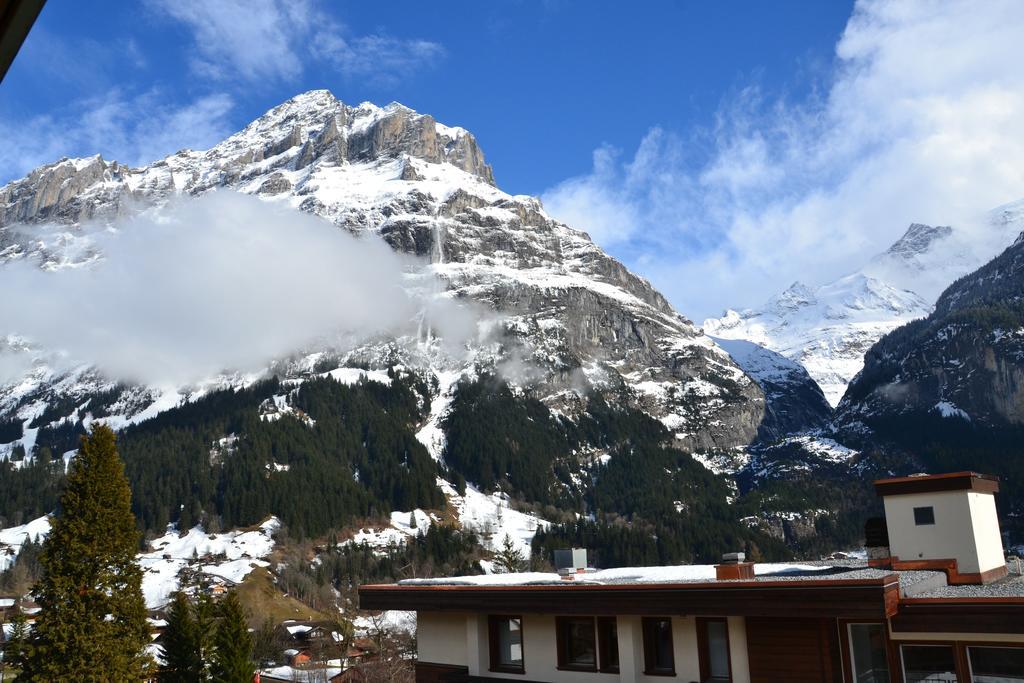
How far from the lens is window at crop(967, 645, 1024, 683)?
18.9 metres

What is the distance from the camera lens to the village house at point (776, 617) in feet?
63.0

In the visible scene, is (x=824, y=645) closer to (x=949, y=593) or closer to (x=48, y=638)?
(x=949, y=593)

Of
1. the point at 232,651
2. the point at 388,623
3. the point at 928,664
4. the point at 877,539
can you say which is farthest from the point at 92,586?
the point at 388,623

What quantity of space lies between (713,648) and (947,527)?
1066 centimetres

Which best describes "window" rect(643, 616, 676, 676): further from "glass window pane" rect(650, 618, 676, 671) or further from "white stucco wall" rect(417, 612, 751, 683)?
"white stucco wall" rect(417, 612, 751, 683)

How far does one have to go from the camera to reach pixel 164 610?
5979 inches

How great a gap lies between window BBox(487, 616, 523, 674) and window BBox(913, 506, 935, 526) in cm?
1342

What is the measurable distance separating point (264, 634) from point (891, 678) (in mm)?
106243

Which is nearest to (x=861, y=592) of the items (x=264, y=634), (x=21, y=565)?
(x=264, y=634)

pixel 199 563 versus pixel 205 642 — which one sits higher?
pixel 199 563

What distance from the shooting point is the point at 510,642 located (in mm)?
25531

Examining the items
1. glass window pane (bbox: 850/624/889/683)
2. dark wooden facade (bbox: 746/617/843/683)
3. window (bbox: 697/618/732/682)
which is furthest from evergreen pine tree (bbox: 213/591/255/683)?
glass window pane (bbox: 850/624/889/683)

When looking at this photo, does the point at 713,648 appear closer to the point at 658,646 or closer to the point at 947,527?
the point at 658,646

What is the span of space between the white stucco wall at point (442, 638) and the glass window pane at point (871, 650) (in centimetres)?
1149
